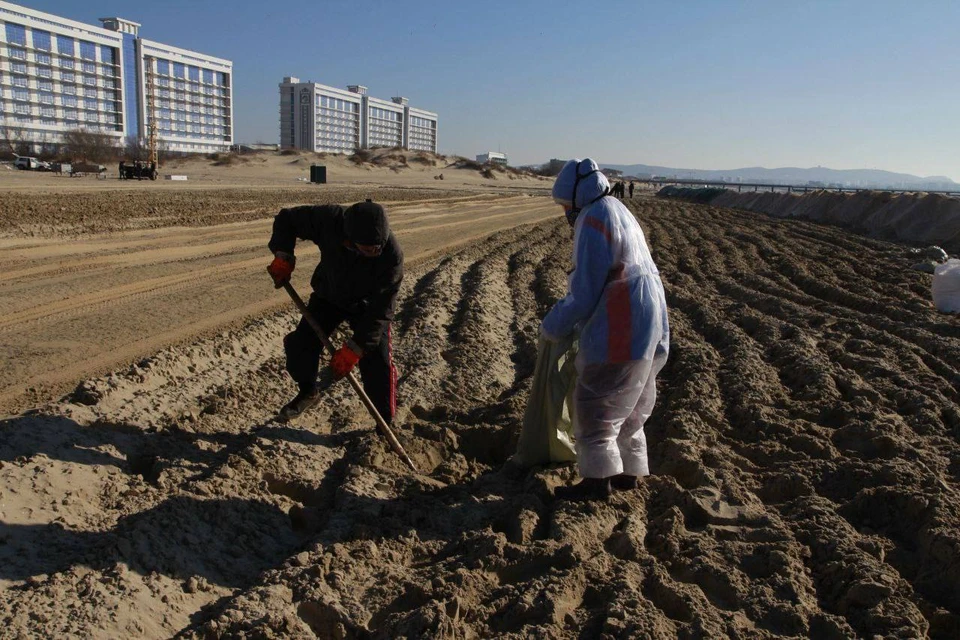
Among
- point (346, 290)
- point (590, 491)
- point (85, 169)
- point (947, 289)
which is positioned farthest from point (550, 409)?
point (85, 169)

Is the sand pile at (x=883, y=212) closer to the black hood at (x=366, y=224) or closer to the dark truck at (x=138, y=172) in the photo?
the black hood at (x=366, y=224)

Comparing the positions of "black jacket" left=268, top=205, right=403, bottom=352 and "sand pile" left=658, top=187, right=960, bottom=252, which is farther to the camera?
"sand pile" left=658, top=187, right=960, bottom=252

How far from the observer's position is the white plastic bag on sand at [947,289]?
31.3 ft

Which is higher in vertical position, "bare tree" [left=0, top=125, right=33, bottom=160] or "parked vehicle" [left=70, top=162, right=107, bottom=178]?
"bare tree" [left=0, top=125, right=33, bottom=160]

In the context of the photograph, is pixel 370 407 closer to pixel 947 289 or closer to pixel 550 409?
pixel 550 409

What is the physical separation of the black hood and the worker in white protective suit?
1027 millimetres

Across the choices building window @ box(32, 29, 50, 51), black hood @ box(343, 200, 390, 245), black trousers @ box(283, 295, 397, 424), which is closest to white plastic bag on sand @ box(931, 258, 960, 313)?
black trousers @ box(283, 295, 397, 424)

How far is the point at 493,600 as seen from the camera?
9.84 ft

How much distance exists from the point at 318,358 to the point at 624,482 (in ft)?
6.65

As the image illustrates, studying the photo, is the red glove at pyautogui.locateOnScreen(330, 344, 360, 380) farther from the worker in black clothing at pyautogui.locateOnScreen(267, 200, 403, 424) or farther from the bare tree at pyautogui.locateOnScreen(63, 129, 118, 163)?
the bare tree at pyautogui.locateOnScreen(63, 129, 118, 163)

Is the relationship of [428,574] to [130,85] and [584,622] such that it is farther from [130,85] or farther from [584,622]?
[130,85]

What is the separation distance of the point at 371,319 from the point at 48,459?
180 cm

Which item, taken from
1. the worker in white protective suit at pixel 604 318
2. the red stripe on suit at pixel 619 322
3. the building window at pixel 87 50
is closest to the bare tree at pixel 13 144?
the building window at pixel 87 50

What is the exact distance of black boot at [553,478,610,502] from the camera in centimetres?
379
